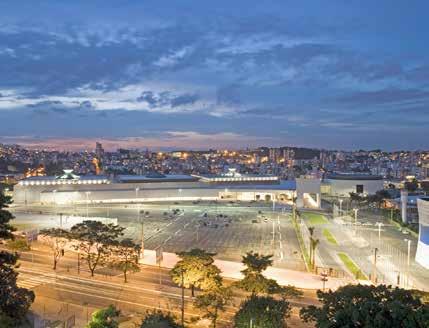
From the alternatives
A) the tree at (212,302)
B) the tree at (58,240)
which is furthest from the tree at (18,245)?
the tree at (212,302)

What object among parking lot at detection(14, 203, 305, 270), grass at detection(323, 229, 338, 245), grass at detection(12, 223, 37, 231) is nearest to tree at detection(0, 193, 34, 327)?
parking lot at detection(14, 203, 305, 270)

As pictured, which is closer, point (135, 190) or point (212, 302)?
point (212, 302)

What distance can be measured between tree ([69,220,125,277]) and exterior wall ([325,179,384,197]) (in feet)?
154

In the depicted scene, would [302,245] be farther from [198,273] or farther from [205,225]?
[198,273]

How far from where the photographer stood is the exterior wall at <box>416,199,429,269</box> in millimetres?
24469

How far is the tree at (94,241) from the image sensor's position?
2203cm

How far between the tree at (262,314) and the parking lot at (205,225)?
489 inches

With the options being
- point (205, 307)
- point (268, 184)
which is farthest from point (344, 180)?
point (205, 307)

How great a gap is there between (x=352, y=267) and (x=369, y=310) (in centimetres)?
1660

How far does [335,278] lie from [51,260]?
15145 millimetres

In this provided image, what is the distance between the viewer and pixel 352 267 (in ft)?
80.5

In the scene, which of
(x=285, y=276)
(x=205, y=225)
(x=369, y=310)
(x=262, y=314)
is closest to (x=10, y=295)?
(x=262, y=314)

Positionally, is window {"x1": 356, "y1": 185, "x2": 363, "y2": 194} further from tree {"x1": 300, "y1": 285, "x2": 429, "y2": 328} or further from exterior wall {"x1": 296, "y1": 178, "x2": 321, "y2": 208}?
tree {"x1": 300, "y1": 285, "x2": 429, "y2": 328}

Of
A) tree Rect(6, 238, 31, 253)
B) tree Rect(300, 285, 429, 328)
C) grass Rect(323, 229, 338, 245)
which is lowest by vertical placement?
grass Rect(323, 229, 338, 245)
